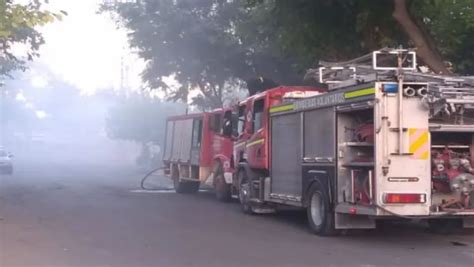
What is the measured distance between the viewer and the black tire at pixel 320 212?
13031mm

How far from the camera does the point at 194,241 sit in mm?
12531

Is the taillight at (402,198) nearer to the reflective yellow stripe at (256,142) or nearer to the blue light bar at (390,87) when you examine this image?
the blue light bar at (390,87)

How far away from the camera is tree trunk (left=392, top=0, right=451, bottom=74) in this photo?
1575 centimetres

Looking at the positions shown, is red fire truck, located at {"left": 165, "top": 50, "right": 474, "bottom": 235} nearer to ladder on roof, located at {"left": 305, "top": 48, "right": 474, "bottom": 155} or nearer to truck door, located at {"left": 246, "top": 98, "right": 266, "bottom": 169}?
ladder on roof, located at {"left": 305, "top": 48, "right": 474, "bottom": 155}

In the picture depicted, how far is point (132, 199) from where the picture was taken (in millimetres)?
22422

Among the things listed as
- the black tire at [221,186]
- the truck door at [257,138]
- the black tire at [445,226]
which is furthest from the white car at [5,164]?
the black tire at [445,226]

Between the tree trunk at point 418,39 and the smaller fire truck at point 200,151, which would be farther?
the smaller fire truck at point 200,151

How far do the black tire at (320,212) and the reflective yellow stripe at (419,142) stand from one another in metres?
1.94

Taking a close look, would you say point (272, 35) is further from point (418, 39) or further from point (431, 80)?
point (431, 80)

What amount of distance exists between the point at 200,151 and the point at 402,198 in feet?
39.9

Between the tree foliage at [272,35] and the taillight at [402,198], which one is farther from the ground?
the tree foliage at [272,35]

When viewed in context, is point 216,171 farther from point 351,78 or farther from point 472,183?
point 472,183

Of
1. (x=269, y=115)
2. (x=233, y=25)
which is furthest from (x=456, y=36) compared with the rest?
(x=233, y=25)

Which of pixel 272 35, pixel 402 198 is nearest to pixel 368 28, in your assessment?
pixel 402 198
